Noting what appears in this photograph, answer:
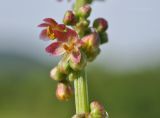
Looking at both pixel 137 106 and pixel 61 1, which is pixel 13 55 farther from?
pixel 61 1

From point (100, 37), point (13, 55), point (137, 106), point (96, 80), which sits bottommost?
point (100, 37)

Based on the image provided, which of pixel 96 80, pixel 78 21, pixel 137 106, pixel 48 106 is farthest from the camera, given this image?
pixel 96 80

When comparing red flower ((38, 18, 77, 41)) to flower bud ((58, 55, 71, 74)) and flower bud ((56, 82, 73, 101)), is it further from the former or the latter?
flower bud ((56, 82, 73, 101))

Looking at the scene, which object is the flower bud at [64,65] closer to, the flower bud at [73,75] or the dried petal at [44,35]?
the flower bud at [73,75]

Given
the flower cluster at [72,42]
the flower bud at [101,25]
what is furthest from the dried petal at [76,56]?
the flower bud at [101,25]

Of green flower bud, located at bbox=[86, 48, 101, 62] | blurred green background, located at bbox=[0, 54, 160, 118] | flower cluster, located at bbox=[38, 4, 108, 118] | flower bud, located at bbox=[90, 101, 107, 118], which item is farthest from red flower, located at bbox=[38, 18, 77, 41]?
blurred green background, located at bbox=[0, 54, 160, 118]

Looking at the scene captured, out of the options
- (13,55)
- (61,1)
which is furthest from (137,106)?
(61,1)

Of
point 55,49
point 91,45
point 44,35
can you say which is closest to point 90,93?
point 44,35
